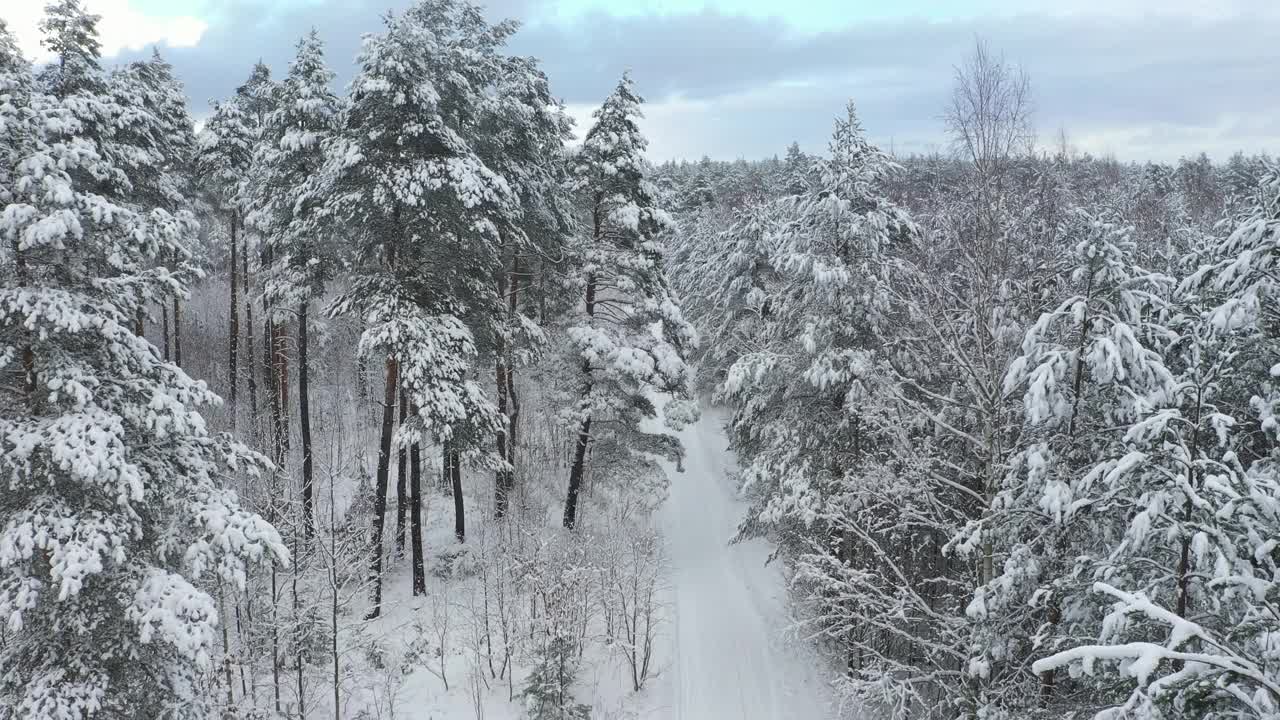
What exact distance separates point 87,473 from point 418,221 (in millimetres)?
9149

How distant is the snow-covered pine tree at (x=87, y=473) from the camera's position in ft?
27.7

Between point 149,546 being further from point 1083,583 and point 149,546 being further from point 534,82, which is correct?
point 534,82

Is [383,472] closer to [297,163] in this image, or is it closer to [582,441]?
[582,441]

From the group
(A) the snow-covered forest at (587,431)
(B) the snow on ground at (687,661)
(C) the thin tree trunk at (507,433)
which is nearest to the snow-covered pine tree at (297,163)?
(A) the snow-covered forest at (587,431)

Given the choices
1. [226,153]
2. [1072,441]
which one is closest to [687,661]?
[1072,441]

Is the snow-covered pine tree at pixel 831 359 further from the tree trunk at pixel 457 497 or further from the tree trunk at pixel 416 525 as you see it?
the tree trunk at pixel 457 497

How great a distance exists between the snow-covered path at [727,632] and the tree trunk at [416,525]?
283 inches

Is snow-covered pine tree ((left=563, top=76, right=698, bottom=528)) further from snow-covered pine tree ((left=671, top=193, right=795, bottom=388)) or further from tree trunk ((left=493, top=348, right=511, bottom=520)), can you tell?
snow-covered pine tree ((left=671, top=193, right=795, bottom=388))

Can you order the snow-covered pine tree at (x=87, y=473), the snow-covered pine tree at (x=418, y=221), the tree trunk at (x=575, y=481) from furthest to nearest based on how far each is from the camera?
the tree trunk at (x=575, y=481), the snow-covered pine tree at (x=418, y=221), the snow-covered pine tree at (x=87, y=473)

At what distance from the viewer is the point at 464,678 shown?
17.0m

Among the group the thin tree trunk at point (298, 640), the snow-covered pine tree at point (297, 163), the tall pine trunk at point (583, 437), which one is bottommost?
the thin tree trunk at point (298, 640)

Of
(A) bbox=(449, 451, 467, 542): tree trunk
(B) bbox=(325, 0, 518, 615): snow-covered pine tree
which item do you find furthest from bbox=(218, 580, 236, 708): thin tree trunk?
(A) bbox=(449, 451, 467, 542): tree trunk

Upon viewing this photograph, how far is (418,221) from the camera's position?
1611 cm

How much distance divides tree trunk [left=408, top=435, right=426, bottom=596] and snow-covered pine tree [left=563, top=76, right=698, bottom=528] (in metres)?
4.69
